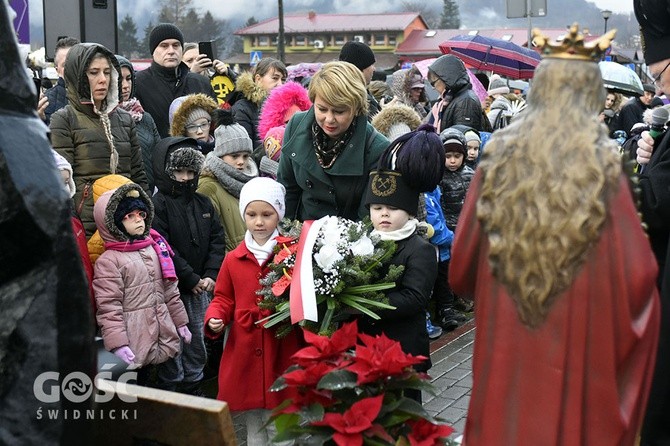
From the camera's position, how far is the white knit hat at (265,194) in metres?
5.19

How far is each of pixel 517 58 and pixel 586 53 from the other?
15.9 metres

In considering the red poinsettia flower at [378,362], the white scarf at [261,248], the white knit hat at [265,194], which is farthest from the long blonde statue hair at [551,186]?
the white knit hat at [265,194]

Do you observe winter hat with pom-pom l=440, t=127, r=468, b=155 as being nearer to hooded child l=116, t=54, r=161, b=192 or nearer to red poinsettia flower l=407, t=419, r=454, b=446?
hooded child l=116, t=54, r=161, b=192

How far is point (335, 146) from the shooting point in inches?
204

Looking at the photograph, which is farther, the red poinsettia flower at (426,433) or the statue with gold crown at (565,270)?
the red poinsettia flower at (426,433)

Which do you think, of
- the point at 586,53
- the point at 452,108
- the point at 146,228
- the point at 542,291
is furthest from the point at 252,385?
the point at 452,108

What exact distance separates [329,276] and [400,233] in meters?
0.54

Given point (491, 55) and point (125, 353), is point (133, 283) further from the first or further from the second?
point (491, 55)

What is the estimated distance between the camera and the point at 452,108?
399 inches

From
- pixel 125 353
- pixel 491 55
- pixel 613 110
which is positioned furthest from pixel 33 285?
pixel 491 55

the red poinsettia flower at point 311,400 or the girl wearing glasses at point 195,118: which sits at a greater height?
the girl wearing glasses at point 195,118

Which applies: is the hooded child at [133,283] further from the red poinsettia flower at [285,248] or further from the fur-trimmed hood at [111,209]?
the red poinsettia flower at [285,248]

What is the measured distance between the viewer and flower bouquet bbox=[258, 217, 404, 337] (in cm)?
437

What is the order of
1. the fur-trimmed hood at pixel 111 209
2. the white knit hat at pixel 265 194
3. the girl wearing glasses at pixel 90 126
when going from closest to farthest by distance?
the white knit hat at pixel 265 194, the fur-trimmed hood at pixel 111 209, the girl wearing glasses at pixel 90 126
